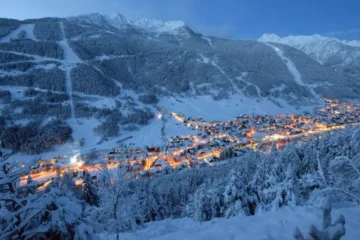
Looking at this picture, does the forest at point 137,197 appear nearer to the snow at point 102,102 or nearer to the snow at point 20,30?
the snow at point 102,102

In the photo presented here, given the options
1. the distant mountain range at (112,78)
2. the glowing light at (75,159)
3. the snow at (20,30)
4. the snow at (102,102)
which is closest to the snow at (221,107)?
the distant mountain range at (112,78)

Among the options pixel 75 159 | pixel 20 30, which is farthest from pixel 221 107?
pixel 20 30

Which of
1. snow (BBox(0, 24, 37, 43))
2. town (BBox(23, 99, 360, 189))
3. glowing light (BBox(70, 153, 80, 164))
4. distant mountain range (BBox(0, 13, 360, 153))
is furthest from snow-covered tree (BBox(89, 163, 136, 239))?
snow (BBox(0, 24, 37, 43))

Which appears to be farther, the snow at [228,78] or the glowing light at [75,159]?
the snow at [228,78]

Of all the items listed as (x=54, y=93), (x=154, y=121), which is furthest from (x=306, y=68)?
(x=54, y=93)

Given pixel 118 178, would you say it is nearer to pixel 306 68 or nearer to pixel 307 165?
pixel 307 165

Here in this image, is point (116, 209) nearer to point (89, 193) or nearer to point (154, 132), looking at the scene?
point (89, 193)
